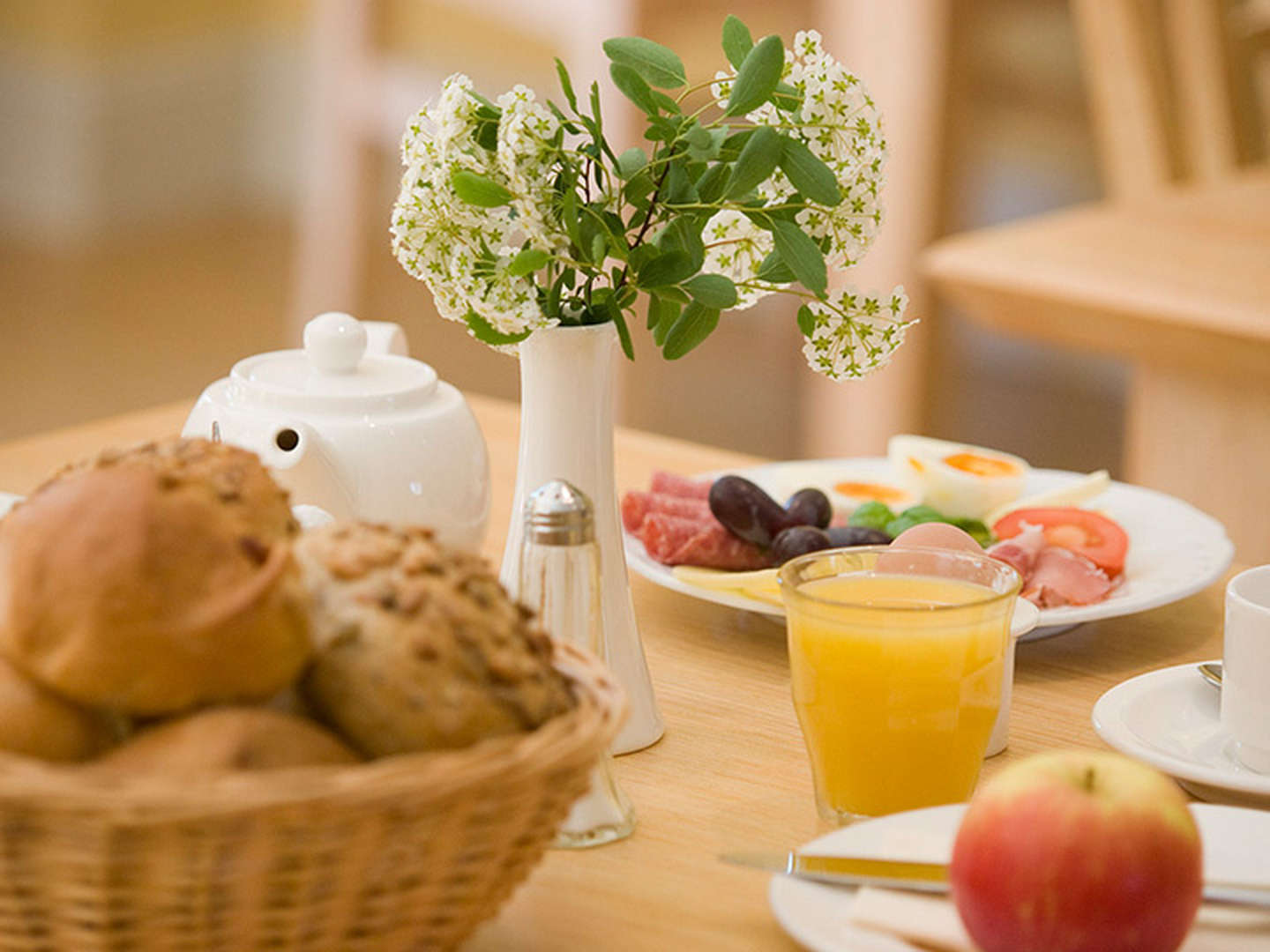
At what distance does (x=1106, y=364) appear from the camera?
4363 mm

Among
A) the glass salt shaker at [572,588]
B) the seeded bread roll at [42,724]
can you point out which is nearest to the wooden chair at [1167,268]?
the glass salt shaker at [572,588]

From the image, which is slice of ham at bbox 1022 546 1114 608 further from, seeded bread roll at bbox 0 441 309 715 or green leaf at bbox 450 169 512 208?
seeded bread roll at bbox 0 441 309 715

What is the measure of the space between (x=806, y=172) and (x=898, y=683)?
27cm

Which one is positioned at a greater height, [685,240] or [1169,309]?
[685,240]

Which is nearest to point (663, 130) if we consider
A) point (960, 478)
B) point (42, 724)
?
point (42, 724)

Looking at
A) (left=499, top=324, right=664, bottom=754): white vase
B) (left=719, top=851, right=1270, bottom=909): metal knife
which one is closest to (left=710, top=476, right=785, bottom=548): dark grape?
(left=499, top=324, right=664, bottom=754): white vase

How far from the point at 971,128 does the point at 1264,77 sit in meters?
1.08

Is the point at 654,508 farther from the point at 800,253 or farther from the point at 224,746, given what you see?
the point at 224,746

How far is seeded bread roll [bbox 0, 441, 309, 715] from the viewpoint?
2.04 feet

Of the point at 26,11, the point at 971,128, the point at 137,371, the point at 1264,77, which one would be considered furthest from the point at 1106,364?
the point at 26,11

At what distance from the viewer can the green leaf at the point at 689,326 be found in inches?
37.2

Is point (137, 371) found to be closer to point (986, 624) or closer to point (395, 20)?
point (395, 20)

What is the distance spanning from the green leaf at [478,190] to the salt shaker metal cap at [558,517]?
0.16 m

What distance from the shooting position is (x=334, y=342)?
45.2 inches
